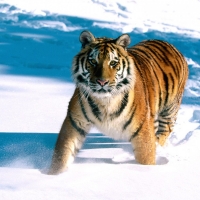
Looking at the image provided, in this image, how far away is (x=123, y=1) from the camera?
39.3ft

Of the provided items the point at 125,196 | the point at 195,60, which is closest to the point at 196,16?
the point at 195,60

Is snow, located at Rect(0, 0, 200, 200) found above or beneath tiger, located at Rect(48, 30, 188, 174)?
beneath

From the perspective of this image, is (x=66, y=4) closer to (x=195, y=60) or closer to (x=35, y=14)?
(x=35, y=14)

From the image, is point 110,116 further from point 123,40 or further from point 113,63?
point 123,40

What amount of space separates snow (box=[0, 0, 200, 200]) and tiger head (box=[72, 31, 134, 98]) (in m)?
0.44

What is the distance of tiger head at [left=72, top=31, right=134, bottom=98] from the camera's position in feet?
9.64

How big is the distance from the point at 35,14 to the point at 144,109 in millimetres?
7519

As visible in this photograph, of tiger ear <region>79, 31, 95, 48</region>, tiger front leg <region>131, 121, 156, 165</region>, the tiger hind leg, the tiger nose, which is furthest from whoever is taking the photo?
the tiger hind leg

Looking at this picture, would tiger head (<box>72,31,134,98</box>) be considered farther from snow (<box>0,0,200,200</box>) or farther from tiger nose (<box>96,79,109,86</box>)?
snow (<box>0,0,200,200</box>)

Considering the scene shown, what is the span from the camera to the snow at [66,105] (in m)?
2.63

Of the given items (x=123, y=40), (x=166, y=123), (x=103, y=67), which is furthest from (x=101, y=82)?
(x=166, y=123)

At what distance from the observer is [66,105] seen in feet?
16.6

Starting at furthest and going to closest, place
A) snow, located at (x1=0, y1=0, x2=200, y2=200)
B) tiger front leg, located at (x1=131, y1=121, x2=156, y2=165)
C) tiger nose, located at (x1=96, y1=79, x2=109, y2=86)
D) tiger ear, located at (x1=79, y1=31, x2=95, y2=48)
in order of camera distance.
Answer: tiger front leg, located at (x1=131, y1=121, x2=156, y2=165) → tiger ear, located at (x1=79, y1=31, x2=95, y2=48) → tiger nose, located at (x1=96, y1=79, x2=109, y2=86) → snow, located at (x1=0, y1=0, x2=200, y2=200)

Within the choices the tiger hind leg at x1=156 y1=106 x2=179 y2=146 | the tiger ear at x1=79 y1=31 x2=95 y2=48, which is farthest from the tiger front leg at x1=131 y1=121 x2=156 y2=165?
the tiger hind leg at x1=156 y1=106 x2=179 y2=146
